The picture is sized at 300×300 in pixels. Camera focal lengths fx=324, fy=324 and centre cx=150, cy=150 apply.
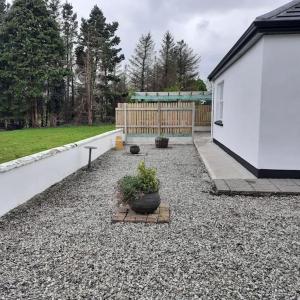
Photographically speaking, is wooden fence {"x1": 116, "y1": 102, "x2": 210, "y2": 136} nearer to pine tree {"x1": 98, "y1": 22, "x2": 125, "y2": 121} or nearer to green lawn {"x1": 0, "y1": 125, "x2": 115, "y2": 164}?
green lawn {"x1": 0, "y1": 125, "x2": 115, "y2": 164}

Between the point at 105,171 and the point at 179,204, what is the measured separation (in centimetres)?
327

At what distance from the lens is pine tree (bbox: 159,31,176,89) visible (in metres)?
34.3

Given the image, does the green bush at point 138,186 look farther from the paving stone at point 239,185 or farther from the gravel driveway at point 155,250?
the paving stone at point 239,185

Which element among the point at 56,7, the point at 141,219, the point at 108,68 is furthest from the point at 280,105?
the point at 56,7

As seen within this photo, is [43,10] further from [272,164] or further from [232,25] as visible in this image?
[272,164]

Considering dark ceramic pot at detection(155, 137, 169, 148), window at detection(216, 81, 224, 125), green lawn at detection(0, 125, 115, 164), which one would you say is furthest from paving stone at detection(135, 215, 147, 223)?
window at detection(216, 81, 224, 125)

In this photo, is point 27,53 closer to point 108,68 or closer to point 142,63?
point 108,68

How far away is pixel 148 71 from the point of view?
115 feet

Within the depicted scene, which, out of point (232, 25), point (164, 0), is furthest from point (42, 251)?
point (232, 25)

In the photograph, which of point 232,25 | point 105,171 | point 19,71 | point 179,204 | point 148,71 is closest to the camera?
point 179,204

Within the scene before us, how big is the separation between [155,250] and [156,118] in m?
12.3

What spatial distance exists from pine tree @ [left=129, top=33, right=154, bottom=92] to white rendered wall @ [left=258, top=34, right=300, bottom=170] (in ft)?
95.3

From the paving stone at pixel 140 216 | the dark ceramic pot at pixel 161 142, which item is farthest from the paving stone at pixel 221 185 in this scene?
the dark ceramic pot at pixel 161 142

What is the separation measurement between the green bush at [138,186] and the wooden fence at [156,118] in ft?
35.7
